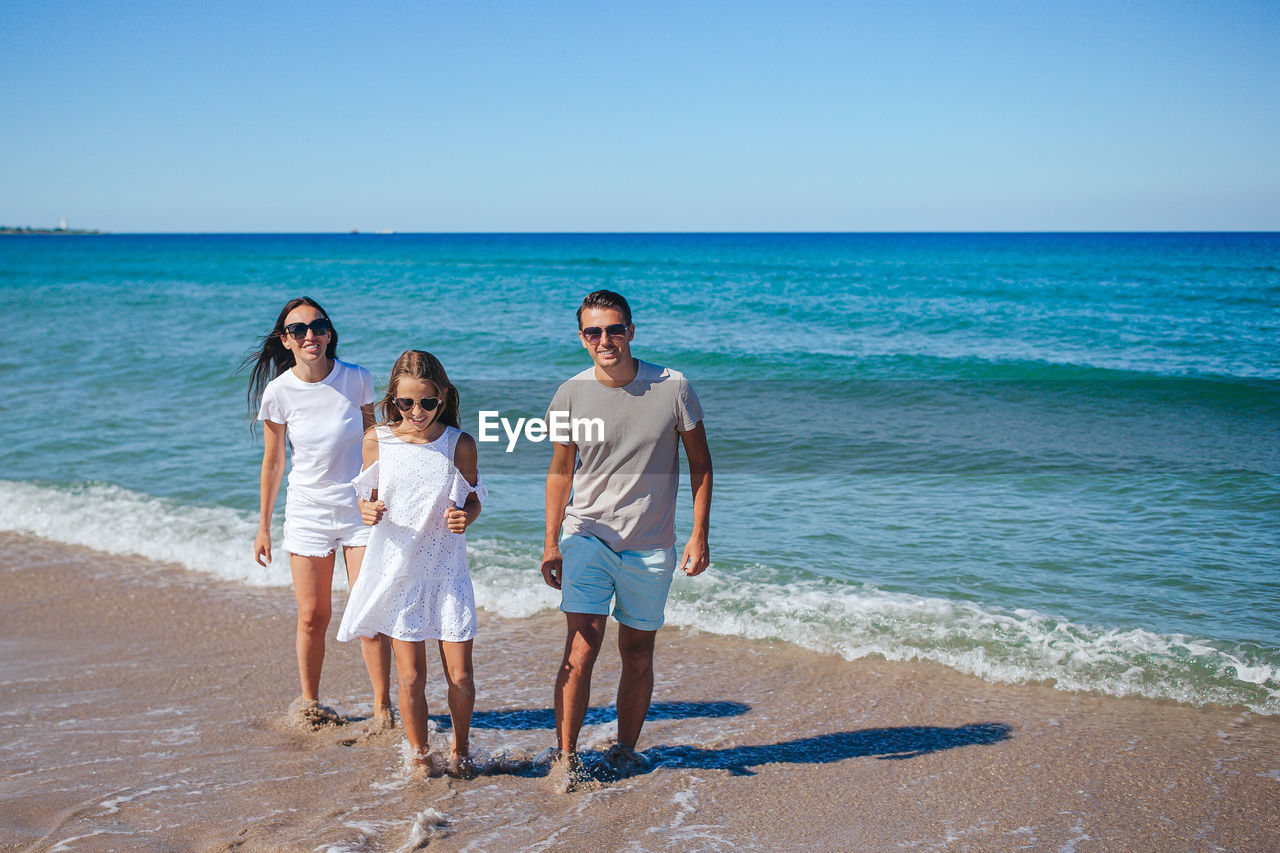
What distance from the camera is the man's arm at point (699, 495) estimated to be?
3508 millimetres

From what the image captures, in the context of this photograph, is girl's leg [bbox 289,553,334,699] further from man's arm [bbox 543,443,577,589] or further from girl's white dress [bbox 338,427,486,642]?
man's arm [bbox 543,443,577,589]

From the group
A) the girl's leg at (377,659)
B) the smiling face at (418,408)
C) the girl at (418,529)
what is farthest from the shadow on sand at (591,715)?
the smiling face at (418,408)

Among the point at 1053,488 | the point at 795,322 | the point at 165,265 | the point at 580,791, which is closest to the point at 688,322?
the point at 795,322

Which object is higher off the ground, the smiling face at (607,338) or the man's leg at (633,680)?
the smiling face at (607,338)

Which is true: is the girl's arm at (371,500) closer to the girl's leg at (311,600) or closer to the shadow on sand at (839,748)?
the girl's leg at (311,600)

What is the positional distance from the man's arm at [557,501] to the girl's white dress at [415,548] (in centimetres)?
30

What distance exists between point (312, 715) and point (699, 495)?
2.13 metres

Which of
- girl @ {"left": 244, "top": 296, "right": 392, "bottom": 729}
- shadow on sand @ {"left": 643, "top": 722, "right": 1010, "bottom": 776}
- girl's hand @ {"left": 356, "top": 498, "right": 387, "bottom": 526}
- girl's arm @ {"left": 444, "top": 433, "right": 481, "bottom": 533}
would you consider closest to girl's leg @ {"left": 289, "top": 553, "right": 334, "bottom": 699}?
girl @ {"left": 244, "top": 296, "right": 392, "bottom": 729}

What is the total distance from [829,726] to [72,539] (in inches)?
248

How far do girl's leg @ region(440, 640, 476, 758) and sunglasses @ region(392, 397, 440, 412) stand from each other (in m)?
0.88

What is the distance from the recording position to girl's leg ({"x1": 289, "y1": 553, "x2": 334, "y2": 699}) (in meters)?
4.03

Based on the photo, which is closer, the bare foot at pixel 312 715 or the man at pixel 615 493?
the man at pixel 615 493

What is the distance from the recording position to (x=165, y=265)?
177 ft

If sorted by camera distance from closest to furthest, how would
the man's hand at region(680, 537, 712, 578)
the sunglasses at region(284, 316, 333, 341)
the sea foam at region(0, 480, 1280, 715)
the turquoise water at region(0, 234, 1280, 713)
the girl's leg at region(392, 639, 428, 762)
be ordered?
the girl's leg at region(392, 639, 428, 762) < the man's hand at region(680, 537, 712, 578) < the sunglasses at region(284, 316, 333, 341) < the sea foam at region(0, 480, 1280, 715) < the turquoise water at region(0, 234, 1280, 713)
